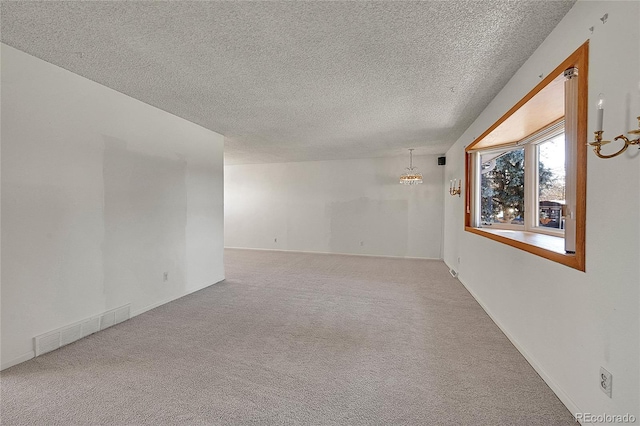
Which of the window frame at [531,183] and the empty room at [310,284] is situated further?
the window frame at [531,183]

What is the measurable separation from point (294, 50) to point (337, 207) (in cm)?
542

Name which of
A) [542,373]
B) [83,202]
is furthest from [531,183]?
[83,202]

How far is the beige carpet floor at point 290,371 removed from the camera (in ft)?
5.53

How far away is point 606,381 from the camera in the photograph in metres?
1.41

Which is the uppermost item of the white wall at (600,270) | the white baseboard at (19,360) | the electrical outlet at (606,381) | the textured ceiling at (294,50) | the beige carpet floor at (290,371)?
the textured ceiling at (294,50)

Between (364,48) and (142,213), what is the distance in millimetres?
3064

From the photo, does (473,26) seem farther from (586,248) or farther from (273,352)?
(273,352)

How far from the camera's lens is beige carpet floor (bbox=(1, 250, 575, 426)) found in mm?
1687

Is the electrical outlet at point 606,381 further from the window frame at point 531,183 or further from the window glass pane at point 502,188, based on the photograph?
the window glass pane at point 502,188

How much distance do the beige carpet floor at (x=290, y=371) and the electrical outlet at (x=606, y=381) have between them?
0.38 metres

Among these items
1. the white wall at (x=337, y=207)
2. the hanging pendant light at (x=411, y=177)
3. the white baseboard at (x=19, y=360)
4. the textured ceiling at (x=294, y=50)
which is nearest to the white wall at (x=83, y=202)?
the white baseboard at (x=19, y=360)

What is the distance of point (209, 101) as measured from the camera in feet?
10.8

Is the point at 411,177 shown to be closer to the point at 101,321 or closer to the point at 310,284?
the point at 310,284

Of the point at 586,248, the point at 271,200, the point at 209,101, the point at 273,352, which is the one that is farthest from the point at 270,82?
the point at 271,200
